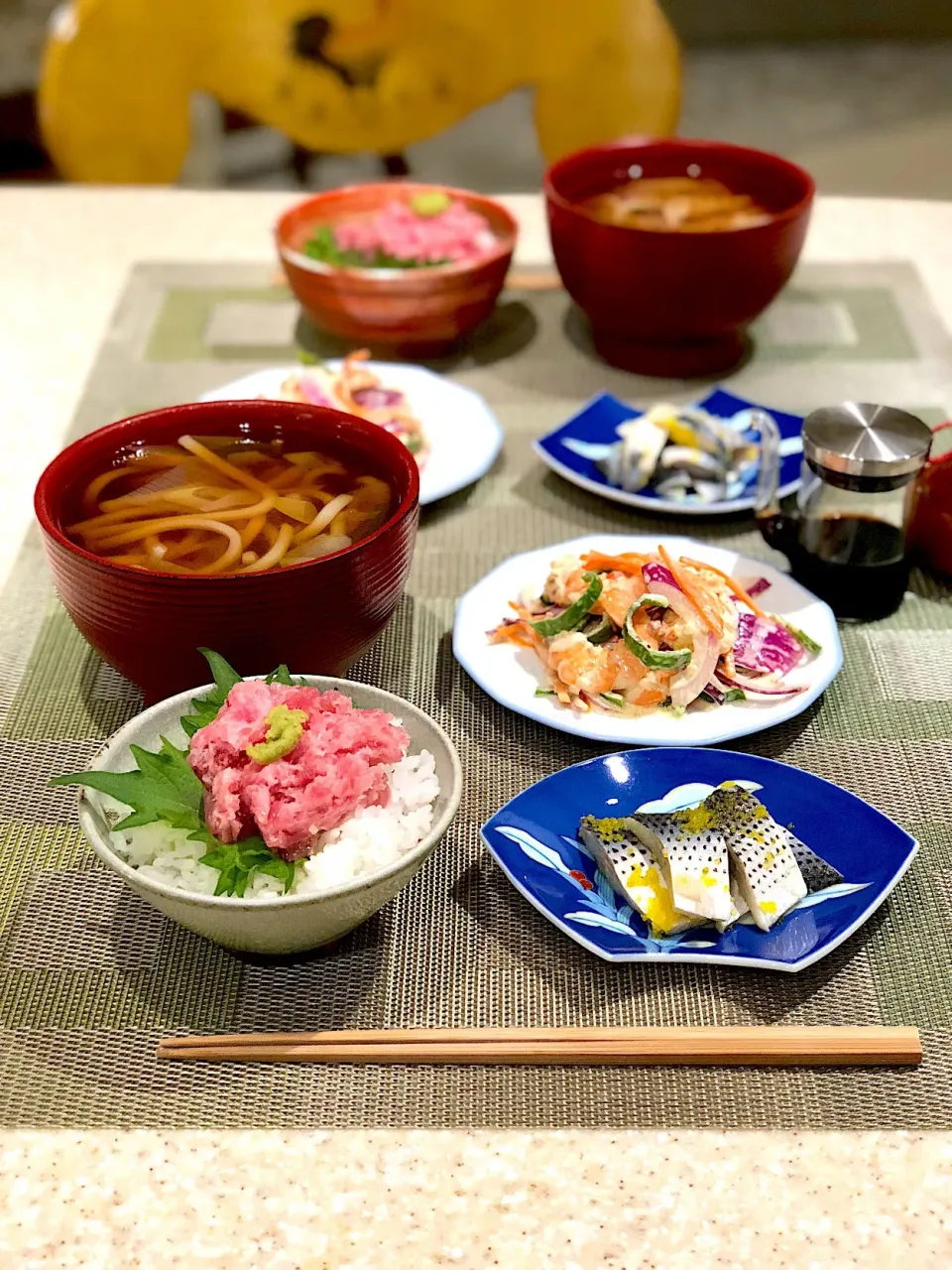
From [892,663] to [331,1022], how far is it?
0.68 m

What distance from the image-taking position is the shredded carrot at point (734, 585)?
1.18 m

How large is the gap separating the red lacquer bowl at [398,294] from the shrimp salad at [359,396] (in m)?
0.16

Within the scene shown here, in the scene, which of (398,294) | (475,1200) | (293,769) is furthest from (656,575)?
(398,294)

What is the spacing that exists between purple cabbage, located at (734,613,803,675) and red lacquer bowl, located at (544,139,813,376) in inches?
25.9

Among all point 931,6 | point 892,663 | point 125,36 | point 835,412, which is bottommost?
point 931,6

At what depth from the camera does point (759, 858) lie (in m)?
0.88

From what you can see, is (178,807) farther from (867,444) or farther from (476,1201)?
(867,444)

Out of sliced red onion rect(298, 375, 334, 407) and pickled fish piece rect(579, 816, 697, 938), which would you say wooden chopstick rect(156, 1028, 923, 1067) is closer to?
pickled fish piece rect(579, 816, 697, 938)

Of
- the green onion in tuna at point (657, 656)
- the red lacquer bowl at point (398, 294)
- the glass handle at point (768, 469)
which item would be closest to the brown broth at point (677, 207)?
the red lacquer bowl at point (398, 294)

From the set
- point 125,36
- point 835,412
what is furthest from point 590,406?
point 125,36

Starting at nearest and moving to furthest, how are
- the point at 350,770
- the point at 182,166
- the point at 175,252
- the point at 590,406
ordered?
the point at 350,770
the point at 590,406
the point at 175,252
the point at 182,166

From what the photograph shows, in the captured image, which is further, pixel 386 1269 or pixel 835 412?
pixel 835 412

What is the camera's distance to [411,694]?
1.17 metres

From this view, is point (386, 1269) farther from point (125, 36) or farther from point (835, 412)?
point (125, 36)
